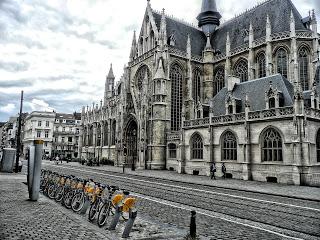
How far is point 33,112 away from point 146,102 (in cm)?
6033

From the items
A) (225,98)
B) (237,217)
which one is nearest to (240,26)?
→ (225,98)

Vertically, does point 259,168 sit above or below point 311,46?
below

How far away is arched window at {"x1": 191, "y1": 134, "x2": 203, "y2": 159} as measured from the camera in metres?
30.5

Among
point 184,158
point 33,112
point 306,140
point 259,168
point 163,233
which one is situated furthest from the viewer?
point 33,112

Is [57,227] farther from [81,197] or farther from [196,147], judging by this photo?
[196,147]

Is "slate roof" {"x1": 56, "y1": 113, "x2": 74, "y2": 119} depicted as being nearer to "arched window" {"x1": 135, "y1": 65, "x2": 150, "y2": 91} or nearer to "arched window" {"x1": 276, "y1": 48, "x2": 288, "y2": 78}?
"arched window" {"x1": 135, "y1": 65, "x2": 150, "y2": 91}

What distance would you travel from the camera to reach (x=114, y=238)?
6531 millimetres

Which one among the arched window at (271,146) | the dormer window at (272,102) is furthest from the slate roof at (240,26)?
the arched window at (271,146)

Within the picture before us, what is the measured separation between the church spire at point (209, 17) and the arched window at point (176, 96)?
14.7 meters

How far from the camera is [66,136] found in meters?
89.2

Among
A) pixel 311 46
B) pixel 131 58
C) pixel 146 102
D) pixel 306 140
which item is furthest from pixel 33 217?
pixel 131 58

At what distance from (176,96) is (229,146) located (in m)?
15.3

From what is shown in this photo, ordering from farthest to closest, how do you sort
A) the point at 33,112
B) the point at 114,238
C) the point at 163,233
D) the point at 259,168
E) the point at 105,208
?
the point at 33,112 < the point at 259,168 < the point at 105,208 < the point at 163,233 < the point at 114,238

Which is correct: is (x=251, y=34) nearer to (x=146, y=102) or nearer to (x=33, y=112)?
(x=146, y=102)
